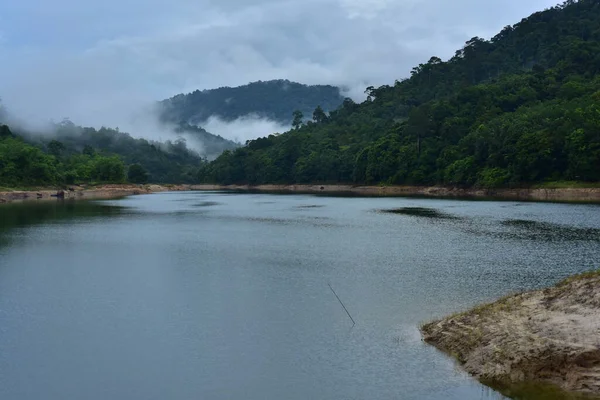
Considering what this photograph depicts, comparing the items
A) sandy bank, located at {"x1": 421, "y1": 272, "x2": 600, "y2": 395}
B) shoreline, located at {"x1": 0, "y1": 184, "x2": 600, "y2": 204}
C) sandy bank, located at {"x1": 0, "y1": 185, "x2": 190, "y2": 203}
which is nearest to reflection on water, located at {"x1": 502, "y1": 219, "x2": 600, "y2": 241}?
sandy bank, located at {"x1": 421, "y1": 272, "x2": 600, "y2": 395}

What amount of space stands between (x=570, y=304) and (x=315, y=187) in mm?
144833

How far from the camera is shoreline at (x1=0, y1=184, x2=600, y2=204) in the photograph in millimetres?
81000

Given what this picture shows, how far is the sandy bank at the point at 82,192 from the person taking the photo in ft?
358

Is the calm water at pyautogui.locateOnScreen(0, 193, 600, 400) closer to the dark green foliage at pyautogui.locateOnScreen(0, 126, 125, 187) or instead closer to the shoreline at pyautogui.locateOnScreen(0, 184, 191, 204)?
the shoreline at pyautogui.locateOnScreen(0, 184, 191, 204)

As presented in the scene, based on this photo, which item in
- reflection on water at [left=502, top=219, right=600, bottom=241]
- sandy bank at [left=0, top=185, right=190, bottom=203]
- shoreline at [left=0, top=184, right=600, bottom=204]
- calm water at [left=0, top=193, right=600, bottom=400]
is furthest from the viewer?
sandy bank at [left=0, top=185, right=190, bottom=203]

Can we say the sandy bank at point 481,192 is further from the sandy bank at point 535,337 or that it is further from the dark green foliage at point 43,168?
the sandy bank at point 535,337

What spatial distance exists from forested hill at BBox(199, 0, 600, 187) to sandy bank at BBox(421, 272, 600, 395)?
68.4 metres

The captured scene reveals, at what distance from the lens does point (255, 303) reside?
→ 2369 centimetres

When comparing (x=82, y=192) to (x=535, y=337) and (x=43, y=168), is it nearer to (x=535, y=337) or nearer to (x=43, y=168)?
(x=43, y=168)

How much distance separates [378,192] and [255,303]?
106788 mm

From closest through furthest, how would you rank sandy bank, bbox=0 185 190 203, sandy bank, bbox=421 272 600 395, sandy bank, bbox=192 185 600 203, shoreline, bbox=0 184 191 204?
sandy bank, bbox=421 272 600 395 < sandy bank, bbox=192 185 600 203 < shoreline, bbox=0 184 191 204 < sandy bank, bbox=0 185 190 203

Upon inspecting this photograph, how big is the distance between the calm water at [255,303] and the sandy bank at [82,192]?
216 feet

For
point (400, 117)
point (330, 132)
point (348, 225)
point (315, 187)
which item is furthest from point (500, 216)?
point (330, 132)

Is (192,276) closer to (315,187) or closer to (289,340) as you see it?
(289,340)
